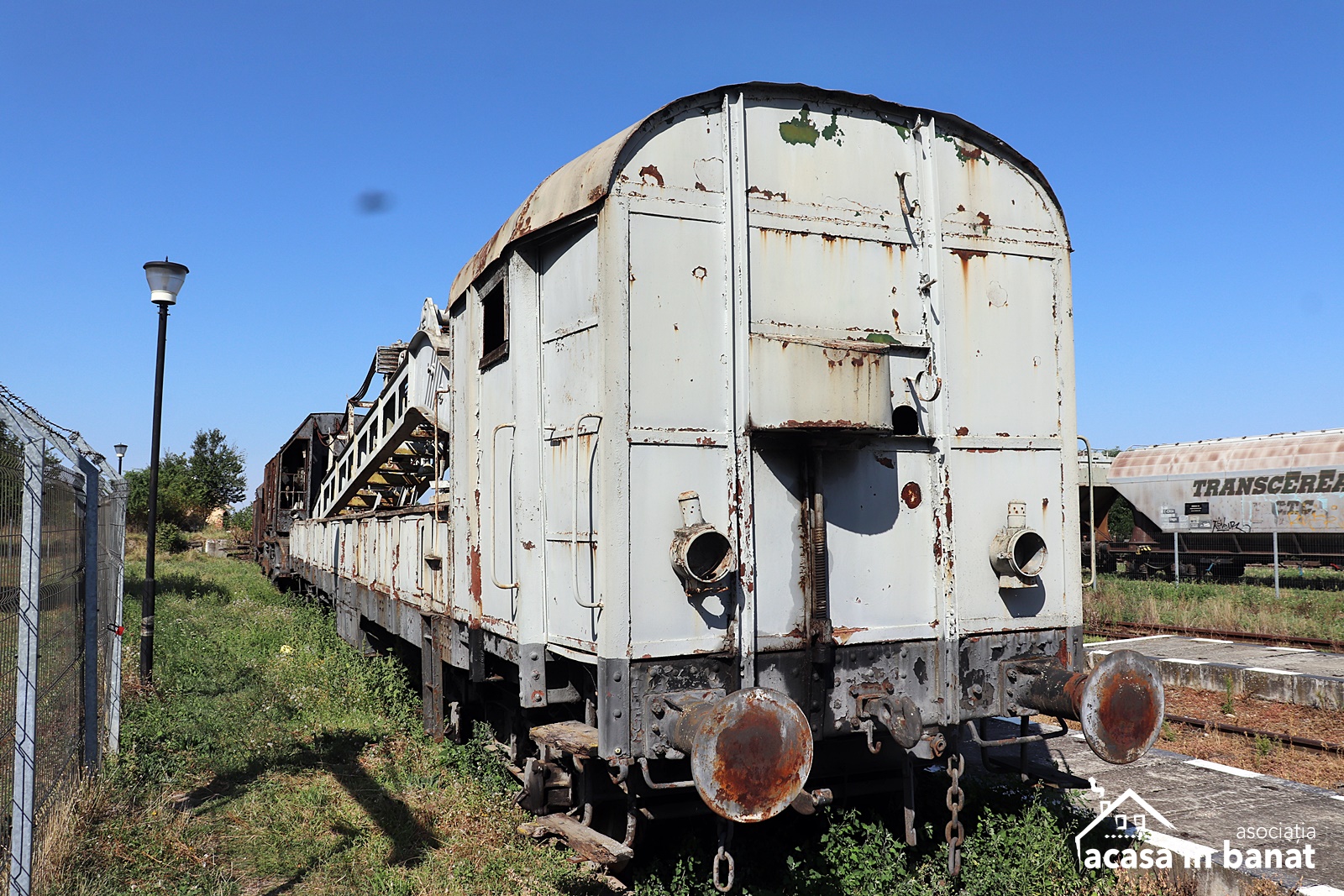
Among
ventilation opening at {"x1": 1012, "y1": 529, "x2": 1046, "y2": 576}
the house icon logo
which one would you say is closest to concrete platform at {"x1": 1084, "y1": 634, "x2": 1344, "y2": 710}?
the house icon logo

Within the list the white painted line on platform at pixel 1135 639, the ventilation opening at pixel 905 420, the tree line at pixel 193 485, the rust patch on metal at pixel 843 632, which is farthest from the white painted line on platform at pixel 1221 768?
the tree line at pixel 193 485

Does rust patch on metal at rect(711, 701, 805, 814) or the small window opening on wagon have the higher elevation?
the small window opening on wagon

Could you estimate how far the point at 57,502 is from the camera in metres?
5.55

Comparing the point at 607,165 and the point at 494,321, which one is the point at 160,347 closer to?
the point at 494,321

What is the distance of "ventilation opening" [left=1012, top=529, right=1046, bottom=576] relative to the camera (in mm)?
5039

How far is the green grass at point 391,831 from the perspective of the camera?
498 cm

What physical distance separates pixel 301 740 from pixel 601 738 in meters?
4.92

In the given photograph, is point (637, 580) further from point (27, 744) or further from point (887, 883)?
point (27, 744)

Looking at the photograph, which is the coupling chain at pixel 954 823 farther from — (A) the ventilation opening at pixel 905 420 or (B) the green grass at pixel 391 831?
(A) the ventilation opening at pixel 905 420

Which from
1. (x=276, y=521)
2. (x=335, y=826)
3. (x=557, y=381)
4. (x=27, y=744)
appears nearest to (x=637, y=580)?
(x=557, y=381)

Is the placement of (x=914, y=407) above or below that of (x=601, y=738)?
above

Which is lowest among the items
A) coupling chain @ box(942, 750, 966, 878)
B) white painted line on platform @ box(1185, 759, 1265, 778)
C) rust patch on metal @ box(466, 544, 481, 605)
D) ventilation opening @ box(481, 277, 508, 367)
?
white painted line on platform @ box(1185, 759, 1265, 778)

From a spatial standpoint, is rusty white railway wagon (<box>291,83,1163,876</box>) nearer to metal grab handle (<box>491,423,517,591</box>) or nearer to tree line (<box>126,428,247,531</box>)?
metal grab handle (<box>491,423,517,591</box>)

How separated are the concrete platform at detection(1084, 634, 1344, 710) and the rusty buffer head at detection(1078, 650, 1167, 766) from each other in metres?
3.84
